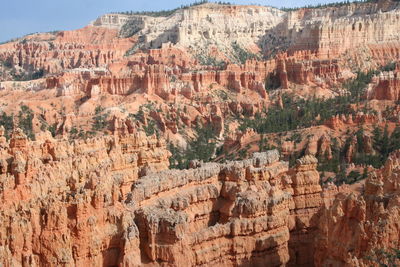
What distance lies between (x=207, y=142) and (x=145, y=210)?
50843 mm

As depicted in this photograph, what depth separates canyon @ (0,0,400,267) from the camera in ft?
60.7

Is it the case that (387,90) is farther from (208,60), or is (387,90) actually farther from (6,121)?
(208,60)

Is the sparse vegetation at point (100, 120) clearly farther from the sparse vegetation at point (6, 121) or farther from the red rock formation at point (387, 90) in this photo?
the red rock formation at point (387, 90)

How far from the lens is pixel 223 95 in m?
92.6

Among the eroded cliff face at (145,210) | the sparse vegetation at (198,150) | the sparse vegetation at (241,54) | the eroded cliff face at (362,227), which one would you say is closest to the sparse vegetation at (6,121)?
the sparse vegetation at (198,150)

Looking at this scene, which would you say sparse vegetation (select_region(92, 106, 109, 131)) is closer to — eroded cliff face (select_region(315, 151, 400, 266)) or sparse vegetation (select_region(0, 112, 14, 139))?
sparse vegetation (select_region(0, 112, 14, 139))

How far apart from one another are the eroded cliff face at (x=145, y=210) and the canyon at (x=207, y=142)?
2.6 inches

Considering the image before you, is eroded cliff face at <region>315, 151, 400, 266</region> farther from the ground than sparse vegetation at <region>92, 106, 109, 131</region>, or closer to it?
farther from the ground

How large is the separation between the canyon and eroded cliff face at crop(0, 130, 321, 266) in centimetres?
7

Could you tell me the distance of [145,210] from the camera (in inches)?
815

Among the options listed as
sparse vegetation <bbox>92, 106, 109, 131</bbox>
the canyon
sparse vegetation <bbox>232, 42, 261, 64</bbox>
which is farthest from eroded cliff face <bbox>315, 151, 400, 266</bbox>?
sparse vegetation <bbox>232, 42, 261, 64</bbox>

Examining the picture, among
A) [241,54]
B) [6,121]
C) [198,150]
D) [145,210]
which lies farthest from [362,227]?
[241,54]

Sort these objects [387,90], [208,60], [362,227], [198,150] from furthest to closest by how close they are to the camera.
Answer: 1. [208,60]
2. [387,90]
3. [198,150]
4. [362,227]

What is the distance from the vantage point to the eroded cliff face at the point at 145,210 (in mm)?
17594
